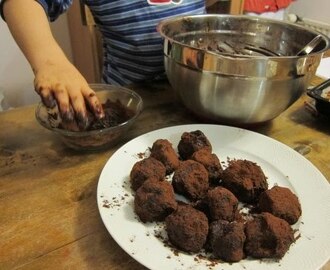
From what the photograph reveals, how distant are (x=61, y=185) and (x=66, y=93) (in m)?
0.14

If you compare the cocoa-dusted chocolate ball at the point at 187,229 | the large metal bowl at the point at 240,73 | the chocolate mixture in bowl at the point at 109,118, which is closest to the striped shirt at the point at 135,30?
the large metal bowl at the point at 240,73

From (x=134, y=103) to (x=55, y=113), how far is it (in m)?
0.20

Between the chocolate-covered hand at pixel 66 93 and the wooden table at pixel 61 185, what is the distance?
10cm

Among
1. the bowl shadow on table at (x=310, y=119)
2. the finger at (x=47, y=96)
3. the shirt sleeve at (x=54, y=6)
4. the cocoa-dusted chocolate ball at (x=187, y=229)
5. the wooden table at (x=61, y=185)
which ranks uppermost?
the shirt sleeve at (x=54, y=6)

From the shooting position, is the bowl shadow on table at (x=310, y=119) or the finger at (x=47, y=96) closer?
the finger at (x=47, y=96)

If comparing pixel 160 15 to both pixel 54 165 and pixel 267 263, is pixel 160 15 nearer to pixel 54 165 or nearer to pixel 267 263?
pixel 54 165

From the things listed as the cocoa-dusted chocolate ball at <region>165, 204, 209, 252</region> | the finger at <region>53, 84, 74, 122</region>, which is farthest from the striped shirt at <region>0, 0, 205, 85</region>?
the cocoa-dusted chocolate ball at <region>165, 204, 209, 252</region>

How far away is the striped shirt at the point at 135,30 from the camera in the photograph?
2.90ft

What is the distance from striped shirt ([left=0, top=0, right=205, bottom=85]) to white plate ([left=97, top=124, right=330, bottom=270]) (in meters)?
0.32

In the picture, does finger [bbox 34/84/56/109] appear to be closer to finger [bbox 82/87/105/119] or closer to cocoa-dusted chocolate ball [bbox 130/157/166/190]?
finger [bbox 82/87/105/119]

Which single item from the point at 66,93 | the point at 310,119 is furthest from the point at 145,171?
the point at 310,119

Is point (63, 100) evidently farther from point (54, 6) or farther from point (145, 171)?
point (54, 6)

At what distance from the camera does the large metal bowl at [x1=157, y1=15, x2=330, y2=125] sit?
23.9 inches

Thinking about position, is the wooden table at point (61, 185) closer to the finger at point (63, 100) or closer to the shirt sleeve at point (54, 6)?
the finger at point (63, 100)
